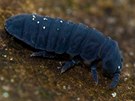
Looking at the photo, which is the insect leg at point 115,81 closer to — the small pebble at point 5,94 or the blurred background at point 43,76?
the blurred background at point 43,76

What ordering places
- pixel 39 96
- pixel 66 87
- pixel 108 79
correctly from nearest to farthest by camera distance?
pixel 39 96
pixel 66 87
pixel 108 79

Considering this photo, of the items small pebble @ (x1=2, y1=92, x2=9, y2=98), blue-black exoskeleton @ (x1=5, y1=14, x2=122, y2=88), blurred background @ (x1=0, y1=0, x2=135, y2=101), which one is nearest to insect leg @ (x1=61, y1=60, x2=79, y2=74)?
blue-black exoskeleton @ (x1=5, y1=14, x2=122, y2=88)

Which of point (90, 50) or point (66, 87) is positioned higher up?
point (90, 50)

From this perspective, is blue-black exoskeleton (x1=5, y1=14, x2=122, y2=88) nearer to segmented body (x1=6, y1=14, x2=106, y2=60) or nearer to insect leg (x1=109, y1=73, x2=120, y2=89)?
segmented body (x1=6, y1=14, x2=106, y2=60)

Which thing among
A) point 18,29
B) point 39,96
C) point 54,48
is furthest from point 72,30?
point 39,96

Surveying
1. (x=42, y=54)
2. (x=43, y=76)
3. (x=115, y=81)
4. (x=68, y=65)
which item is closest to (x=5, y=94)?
(x=43, y=76)

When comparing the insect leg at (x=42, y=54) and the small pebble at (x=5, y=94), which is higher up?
the insect leg at (x=42, y=54)

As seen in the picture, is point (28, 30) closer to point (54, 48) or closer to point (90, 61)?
point (54, 48)

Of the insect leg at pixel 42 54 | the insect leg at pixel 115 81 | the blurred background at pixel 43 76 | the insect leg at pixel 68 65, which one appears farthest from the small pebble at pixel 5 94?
the insect leg at pixel 115 81
